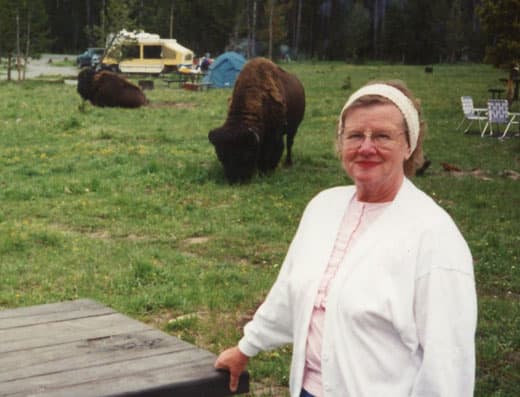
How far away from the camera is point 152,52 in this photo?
52.5 meters

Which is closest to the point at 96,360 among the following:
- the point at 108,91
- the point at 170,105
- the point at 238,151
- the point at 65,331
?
the point at 65,331

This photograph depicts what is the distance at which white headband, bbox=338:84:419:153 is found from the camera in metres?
2.81

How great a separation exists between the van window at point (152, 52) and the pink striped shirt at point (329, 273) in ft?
166

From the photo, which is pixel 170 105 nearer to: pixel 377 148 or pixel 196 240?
pixel 196 240

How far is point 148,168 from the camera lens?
1384 centimetres

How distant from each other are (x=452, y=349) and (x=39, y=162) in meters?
13.3

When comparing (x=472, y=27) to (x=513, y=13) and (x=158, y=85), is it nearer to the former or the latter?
(x=158, y=85)

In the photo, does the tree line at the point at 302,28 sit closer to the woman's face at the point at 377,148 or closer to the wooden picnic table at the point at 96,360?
the wooden picnic table at the point at 96,360

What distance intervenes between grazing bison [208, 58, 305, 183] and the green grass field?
0.35m

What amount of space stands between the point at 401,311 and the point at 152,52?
2019 inches

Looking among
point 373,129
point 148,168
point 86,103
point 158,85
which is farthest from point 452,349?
point 158,85

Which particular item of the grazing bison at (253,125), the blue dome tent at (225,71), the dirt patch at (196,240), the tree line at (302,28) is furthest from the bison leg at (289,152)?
the tree line at (302,28)

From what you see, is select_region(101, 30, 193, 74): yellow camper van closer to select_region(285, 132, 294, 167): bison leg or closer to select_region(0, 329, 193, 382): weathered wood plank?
select_region(285, 132, 294, 167): bison leg

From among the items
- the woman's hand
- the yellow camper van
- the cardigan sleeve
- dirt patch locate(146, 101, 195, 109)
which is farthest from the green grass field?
the yellow camper van
